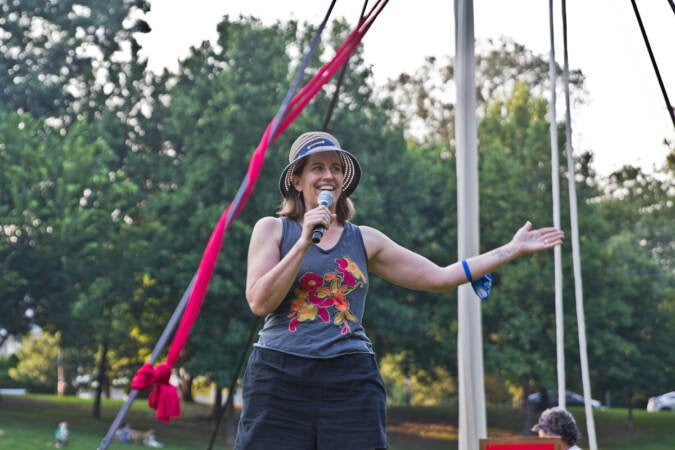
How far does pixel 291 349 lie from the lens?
238 centimetres

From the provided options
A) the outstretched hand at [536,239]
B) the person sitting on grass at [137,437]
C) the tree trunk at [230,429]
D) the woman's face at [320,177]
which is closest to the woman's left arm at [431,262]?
the outstretched hand at [536,239]

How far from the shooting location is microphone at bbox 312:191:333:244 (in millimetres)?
2264

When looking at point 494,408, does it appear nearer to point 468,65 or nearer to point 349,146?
point 349,146

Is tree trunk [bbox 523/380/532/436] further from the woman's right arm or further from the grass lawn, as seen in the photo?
the woman's right arm

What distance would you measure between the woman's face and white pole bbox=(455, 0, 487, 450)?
1426 mm

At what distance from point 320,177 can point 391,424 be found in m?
26.9

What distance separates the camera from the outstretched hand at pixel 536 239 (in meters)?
2.56

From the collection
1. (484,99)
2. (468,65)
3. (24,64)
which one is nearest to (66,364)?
(24,64)

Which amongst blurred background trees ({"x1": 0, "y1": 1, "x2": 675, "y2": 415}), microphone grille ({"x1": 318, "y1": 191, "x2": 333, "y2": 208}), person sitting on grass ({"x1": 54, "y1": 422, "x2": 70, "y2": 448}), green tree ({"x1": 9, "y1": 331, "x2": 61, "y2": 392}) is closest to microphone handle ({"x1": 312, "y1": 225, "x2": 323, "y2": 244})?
microphone grille ({"x1": 318, "y1": 191, "x2": 333, "y2": 208})

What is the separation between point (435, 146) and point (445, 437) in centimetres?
804

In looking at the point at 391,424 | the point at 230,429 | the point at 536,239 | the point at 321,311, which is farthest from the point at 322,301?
the point at 391,424

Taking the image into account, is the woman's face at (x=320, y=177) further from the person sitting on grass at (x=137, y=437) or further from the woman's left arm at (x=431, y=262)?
the person sitting on grass at (x=137, y=437)

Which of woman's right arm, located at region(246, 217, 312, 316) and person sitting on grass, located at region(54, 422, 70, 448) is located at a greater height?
person sitting on grass, located at region(54, 422, 70, 448)

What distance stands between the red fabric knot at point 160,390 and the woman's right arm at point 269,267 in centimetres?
63
